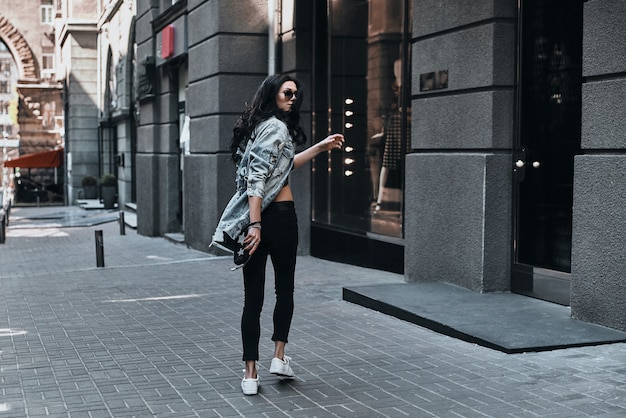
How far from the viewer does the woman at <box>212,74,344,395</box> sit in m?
5.61

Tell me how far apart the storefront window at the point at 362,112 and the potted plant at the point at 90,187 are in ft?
84.3

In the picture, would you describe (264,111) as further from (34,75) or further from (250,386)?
(34,75)

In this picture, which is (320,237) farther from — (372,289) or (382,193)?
(372,289)

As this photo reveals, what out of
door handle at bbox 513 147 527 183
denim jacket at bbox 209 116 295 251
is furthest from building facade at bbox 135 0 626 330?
denim jacket at bbox 209 116 295 251

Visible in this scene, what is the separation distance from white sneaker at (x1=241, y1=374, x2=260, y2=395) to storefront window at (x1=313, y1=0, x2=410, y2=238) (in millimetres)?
5631

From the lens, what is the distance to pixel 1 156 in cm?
6253

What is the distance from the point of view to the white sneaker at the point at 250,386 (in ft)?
18.4

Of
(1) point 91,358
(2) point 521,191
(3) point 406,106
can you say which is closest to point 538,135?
(2) point 521,191

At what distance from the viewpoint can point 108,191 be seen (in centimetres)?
3294

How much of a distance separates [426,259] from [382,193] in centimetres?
211

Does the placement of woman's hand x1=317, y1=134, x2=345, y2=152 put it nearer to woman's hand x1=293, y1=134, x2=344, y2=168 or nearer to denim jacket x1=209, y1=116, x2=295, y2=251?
woman's hand x1=293, y1=134, x2=344, y2=168

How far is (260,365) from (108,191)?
89.8 ft

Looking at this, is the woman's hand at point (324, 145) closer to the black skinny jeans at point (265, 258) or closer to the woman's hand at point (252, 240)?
the black skinny jeans at point (265, 258)

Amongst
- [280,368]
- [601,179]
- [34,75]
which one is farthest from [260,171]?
[34,75]
